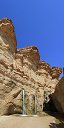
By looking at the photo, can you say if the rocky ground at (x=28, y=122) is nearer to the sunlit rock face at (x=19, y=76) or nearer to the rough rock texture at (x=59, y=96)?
the sunlit rock face at (x=19, y=76)

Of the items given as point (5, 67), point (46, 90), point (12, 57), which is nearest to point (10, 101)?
point (5, 67)

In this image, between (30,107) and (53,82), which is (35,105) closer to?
(30,107)

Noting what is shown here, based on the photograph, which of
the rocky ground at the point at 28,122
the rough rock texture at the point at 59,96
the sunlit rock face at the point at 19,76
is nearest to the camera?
the rocky ground at the point at 28,122

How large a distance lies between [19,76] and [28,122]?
7.66 meters

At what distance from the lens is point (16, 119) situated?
18.6 metres

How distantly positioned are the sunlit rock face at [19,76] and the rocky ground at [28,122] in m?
1.72

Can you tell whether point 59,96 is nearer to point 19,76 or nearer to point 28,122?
point 19,76

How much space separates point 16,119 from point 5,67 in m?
6.52

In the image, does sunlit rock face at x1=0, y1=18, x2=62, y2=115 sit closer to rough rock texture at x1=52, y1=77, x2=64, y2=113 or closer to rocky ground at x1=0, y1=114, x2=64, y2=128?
rocky ground at x1=0, y1=114, x2=64, y2=128

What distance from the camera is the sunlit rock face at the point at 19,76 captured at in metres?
21.4

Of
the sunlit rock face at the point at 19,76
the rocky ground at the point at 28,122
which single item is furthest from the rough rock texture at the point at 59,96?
the rocky ground at the point at 28,122

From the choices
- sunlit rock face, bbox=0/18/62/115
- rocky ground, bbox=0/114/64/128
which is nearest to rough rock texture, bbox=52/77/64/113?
sunlit rock face, bbox=0/18/62/115

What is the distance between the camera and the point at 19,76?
25078mm

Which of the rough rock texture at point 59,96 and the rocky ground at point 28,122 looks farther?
the rough rock texture at point 59,96
